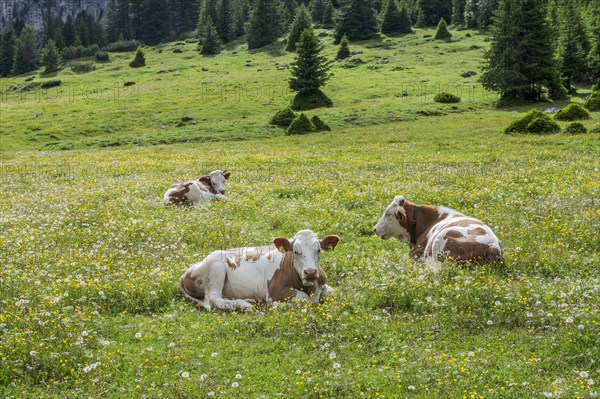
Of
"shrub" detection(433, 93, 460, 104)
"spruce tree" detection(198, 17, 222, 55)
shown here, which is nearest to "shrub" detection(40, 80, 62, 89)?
"spruce tree" detection(198, 17, 222, 55)

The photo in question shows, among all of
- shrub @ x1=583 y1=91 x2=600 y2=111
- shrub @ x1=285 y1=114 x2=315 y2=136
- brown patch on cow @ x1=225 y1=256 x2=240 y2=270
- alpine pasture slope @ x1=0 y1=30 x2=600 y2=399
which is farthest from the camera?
shrub @ x1=285 y1=114 x2=315 y2=136

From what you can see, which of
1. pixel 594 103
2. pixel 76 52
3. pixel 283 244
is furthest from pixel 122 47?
pixel 283 244

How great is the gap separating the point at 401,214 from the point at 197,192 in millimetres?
9233

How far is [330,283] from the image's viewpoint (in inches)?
441

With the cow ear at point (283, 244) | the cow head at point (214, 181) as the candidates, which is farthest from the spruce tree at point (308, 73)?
the cow ear at point (283, 244)

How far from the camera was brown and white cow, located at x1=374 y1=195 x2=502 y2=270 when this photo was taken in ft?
36.9

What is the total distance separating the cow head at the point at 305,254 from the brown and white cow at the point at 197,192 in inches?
378

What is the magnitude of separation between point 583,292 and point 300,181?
47.9ft

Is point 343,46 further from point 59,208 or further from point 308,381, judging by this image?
point 308,381

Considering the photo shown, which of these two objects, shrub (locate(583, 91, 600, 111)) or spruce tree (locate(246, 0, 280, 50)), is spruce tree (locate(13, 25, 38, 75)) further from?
shrub (locate(583, 91, 600, 111))

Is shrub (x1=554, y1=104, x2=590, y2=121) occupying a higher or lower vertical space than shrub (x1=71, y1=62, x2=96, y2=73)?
lower

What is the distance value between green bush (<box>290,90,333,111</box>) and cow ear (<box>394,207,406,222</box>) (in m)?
59.6

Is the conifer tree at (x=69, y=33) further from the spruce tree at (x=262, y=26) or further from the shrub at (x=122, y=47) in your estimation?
the spruce tree at (x=262, y=26)

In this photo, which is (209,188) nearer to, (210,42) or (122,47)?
(210,42)
